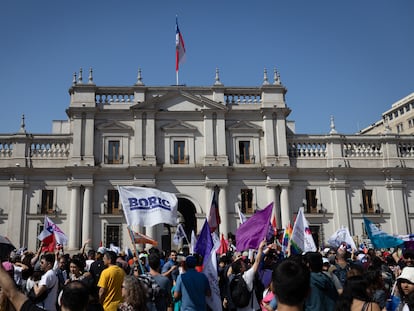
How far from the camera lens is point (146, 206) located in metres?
11.5

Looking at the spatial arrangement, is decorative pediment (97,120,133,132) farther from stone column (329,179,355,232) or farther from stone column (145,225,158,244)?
stone column (329,179,355,232)

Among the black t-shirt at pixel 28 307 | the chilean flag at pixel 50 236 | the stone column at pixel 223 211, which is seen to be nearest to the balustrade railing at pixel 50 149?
the stone column at pixel 223 211

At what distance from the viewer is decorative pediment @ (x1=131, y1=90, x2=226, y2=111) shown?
35.0m

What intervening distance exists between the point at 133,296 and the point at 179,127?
97.4ft

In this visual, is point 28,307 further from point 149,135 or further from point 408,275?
point 149,135

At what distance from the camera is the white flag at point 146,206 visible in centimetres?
1118

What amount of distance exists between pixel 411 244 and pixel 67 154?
25318 millimetres

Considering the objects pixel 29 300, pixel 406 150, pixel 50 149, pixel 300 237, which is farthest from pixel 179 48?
pixel 29 300

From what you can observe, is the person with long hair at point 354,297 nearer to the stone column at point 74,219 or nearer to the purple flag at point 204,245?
the purple flag at point 204,245

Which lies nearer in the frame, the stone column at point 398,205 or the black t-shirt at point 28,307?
the black t-shirt at point 28,307

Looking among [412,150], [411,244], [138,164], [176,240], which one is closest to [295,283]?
[411,244]

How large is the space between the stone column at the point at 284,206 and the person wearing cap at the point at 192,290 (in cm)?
2579

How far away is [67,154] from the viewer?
113 feet

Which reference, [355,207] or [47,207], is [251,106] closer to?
[355,207]
